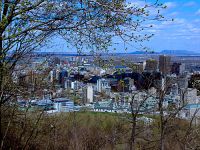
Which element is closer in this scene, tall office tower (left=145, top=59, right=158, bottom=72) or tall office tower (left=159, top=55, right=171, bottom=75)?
tall office tower (left=145, top=59, right=158, bottom=72)

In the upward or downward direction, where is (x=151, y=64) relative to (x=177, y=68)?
upward

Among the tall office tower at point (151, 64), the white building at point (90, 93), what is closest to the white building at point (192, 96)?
the tall office tower at point (151, 64)

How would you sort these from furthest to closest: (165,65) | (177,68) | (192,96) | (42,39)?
(177,68) → (192,96) → (165,65) → (42,39)

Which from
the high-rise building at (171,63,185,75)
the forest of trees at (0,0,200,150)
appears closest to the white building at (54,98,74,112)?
the forest of trees at (0,0,200,150)

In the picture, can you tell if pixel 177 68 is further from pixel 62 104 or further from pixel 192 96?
pixel 62 104

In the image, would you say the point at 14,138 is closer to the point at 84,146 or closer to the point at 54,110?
the point at 54,110

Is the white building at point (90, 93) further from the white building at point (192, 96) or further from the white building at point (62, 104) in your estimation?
the white building at point (192, 96)

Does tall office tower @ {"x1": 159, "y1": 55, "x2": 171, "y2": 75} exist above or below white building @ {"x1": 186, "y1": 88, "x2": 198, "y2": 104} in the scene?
above

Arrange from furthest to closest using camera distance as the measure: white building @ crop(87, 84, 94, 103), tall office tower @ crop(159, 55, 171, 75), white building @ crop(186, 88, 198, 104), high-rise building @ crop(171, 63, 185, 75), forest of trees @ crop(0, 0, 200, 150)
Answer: high-rise building @ crop(171, 63, 185, 75)
white building @ crop(186, 88, 198, 104)
tall office tower @ crop(159, 55, 171, 75)
white building @ crop(87, 84, 94, 103)
forest of trees @ crop(0, 0, 200, 150)

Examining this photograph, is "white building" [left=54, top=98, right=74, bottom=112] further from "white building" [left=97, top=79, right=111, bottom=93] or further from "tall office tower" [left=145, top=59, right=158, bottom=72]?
"tall office tower" [left=145, top=59, right=158, bottom=72]

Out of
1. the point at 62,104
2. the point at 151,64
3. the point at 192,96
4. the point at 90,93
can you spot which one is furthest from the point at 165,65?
the point at 62,104

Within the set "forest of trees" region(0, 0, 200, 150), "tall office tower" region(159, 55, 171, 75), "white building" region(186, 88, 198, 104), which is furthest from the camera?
"white building" region(186, 88, 198, 104)
